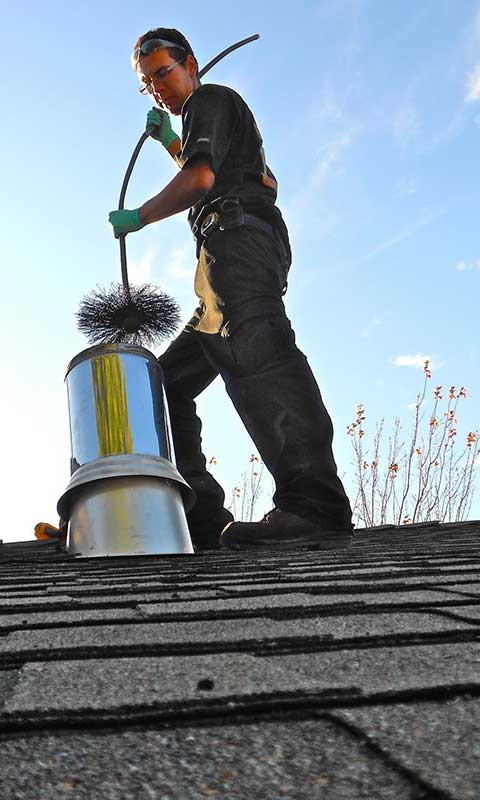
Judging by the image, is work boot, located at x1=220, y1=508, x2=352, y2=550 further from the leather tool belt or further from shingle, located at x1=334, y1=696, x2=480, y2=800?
shingle, located at x1=334, y1=696, x2=480, y2=800

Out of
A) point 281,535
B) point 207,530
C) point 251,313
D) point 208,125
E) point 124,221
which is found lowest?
point 281,535

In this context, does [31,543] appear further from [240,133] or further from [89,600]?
[89,600]

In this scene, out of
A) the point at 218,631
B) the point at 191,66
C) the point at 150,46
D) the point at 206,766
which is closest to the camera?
the point at 206,766

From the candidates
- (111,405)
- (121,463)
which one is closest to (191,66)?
(111,405)

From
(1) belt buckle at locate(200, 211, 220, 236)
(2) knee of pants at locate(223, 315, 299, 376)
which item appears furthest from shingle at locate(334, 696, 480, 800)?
(1) belt buckle at locate(200, 211, 220, 236)

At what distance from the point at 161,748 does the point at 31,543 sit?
2869mm

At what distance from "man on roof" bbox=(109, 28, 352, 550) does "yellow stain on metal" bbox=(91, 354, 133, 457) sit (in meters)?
0.32

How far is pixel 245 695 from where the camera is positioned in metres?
0.49

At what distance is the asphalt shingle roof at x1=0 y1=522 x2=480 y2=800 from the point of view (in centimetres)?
36

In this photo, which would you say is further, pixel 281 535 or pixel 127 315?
pixel 127 315

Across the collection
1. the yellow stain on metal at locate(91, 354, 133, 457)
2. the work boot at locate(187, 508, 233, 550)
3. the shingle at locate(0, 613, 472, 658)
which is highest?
the yellow stain on metal at locate(91, 354, 133, 457)

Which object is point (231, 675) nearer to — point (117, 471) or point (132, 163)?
point (117, 471)

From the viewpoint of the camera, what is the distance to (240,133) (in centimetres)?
265

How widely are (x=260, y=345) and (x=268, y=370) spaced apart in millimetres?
82
